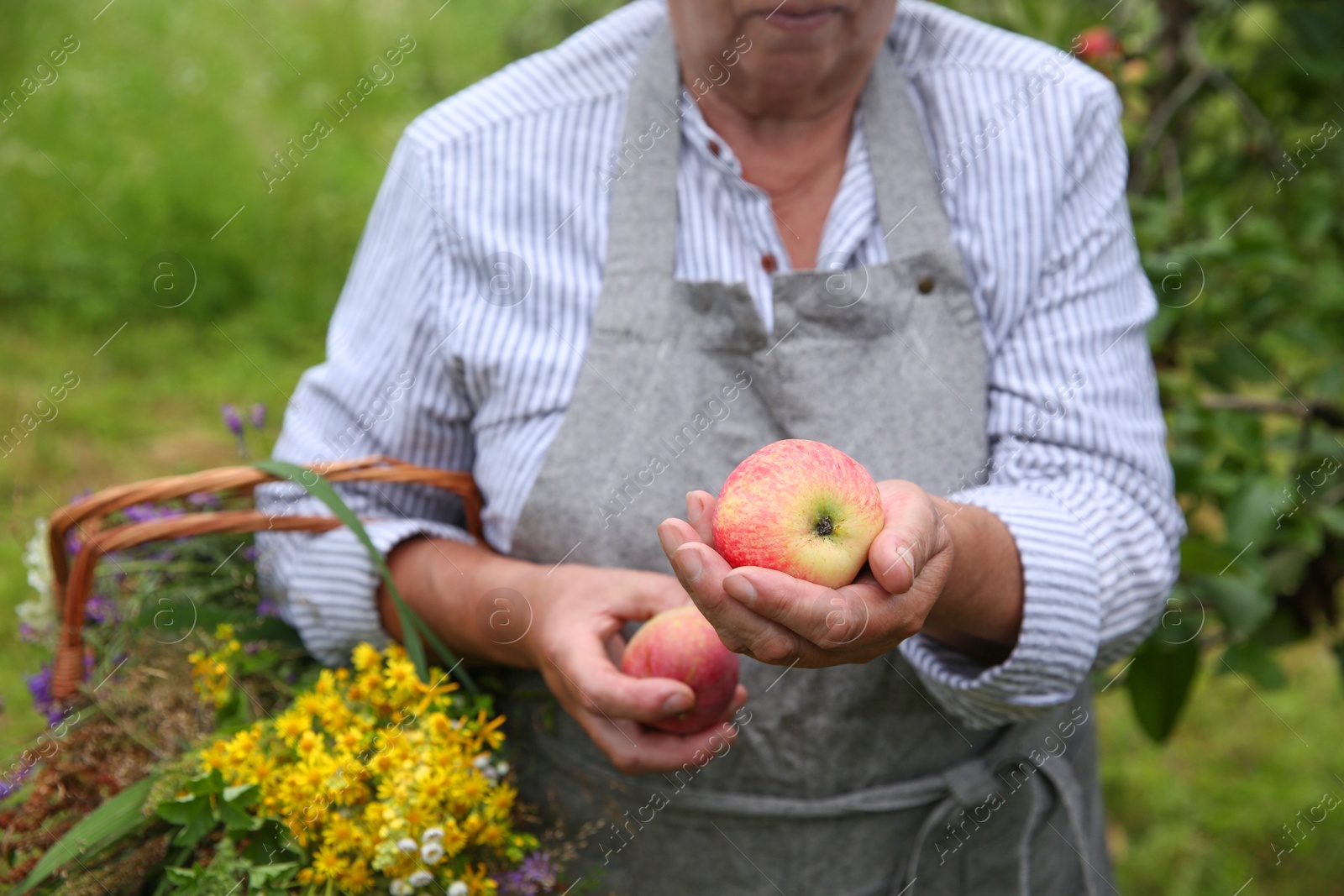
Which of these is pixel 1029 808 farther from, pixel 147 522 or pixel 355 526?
pixel 147 522

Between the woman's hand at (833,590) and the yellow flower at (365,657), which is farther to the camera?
the yellow flower at (365,657)

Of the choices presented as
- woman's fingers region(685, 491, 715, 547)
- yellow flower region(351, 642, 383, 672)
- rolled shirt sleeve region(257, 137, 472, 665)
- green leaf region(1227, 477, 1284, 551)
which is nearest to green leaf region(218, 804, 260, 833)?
yellow flower region(351, 642, 383, 672)

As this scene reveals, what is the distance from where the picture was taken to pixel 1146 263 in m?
1.76

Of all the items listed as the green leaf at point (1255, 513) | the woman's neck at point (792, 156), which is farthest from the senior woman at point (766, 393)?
the green leaf at point (1255, 513)

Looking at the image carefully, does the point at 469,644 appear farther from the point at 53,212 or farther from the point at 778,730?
the point at 53,212

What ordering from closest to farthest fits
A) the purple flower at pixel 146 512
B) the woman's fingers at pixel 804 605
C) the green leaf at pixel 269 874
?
the woman's fingers at pixel 804 605 → the green leaf at pixel 269 874 → the purple flower at pixel 146 512

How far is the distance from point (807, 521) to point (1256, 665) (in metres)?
1.20

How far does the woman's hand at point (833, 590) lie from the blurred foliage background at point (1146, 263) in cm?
87

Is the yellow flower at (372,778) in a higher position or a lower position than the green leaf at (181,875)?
lower

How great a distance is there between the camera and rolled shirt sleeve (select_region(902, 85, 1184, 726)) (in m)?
1.16

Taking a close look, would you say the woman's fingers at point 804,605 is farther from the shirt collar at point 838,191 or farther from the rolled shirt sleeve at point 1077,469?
the shirt collar at point 838,191

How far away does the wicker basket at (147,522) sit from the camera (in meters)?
1.17

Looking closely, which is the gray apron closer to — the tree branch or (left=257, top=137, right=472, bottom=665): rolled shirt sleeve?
(left=257, top=137, right=472, bottom=665): rolled shirt sleeve

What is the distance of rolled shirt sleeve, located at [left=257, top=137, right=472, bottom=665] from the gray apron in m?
0.19
